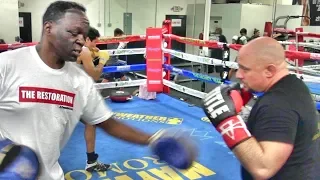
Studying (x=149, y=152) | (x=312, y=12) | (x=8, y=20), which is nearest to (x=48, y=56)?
(x=149, y=152)

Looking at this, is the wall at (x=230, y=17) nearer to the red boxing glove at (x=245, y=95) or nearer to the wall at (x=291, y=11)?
the wall at (x=291, y=11)

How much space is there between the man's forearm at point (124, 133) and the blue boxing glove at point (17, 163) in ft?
1.40

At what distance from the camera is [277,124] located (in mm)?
1134

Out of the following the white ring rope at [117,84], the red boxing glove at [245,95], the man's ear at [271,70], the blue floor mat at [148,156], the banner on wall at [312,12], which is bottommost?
the blue floor mat at [148,156]

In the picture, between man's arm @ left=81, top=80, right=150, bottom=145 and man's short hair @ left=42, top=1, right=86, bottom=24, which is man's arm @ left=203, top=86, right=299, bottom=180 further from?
man's short hair @ left=42, top=1, right=86, bottom=24

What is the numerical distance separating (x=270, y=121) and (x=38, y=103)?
82cm

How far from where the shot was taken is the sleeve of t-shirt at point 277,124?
44.2 inches

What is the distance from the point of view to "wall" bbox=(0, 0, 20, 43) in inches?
243

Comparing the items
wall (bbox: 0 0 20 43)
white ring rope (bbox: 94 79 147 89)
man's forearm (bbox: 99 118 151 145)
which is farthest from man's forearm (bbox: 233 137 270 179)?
wall (bbox: 0 0 20 43)

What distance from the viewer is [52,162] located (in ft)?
4.33

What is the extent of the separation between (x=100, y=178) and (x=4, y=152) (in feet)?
5.54

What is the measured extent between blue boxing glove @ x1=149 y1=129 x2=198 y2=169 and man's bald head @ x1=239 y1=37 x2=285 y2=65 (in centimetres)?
46

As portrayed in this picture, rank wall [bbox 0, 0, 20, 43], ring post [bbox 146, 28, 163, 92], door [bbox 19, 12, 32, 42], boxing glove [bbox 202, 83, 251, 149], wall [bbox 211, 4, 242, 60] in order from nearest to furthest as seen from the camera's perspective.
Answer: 1. boxing glove [bbox 202, 83, 251, 149]
2. ring post [bbox 146, 28, 163, 92]
3. wall [bbox 0, 0, 20, 43]
4. door [bbox 19, 12, 32, 42]
5. wall [bbox 211, 4, 242, 60]

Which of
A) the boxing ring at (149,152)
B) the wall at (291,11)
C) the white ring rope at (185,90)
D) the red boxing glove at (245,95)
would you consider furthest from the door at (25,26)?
the red boxing glove at (245,95)
